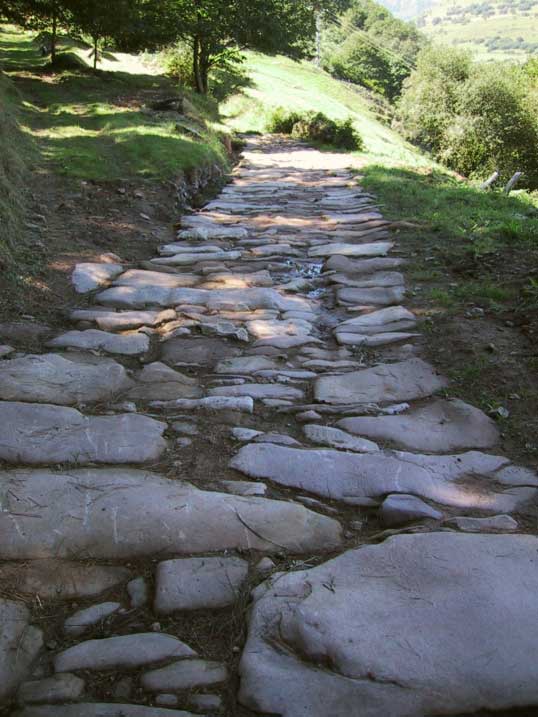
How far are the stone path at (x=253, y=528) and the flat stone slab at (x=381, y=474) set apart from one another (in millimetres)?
11

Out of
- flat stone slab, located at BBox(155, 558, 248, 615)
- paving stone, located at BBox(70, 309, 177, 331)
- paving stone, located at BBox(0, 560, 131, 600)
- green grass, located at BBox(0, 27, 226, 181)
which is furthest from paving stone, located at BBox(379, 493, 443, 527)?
green grass, located at BBox(0, 27, 226, 181)

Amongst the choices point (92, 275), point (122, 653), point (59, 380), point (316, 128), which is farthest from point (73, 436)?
point (316, 128)

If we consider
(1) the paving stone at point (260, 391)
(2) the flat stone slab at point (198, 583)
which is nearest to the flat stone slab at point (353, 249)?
(1) the paving stone at point (260, 391)

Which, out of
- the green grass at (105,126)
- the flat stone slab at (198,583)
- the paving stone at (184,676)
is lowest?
the paving stone at (184,676)

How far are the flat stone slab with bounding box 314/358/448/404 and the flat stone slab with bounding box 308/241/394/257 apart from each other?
2747 mm

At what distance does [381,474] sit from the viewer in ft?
9.21

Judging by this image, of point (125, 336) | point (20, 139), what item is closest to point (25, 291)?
point (125, 336)

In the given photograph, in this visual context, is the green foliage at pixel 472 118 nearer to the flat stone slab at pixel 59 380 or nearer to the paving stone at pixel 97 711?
the flat stone slab at pixel 59 380

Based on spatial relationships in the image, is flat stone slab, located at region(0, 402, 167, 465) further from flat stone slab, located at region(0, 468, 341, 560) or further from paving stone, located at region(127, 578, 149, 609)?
paving stone, located at region(127, 578, 149, 609)

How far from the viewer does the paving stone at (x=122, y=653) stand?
5.83ft

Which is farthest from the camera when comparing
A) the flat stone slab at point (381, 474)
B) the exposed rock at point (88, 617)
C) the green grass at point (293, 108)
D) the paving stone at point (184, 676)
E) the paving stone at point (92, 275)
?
the green grass at point (293, 108)

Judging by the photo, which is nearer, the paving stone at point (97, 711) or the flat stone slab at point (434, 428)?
the paving stone at point (97, 711)

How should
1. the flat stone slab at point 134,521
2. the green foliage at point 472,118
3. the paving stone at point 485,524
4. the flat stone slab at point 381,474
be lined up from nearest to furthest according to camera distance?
the flat stone slab at point 134,521 < the paving stone at point 485,524 < the flat stone slab at point 381,474 < the green foliage at point 472,118

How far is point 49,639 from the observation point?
1.86 m
